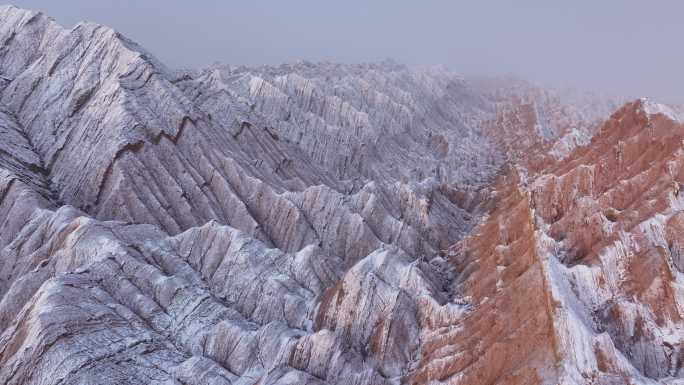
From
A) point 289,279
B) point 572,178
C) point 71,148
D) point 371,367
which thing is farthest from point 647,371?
point 71,148

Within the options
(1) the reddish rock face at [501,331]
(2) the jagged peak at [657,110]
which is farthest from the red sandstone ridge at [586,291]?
(2) the jagged peak at [657,110]

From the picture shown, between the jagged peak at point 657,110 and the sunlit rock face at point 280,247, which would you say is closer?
the sunlit rock face at point 280,247

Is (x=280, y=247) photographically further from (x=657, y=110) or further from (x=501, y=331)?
(x=657, y=110)

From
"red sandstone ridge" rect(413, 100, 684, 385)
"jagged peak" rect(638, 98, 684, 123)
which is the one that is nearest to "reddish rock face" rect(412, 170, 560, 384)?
"red sandstone ridge" rect(413, 100, 684, 385)

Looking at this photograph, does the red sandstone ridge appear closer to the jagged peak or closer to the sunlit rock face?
the sunlit rock face

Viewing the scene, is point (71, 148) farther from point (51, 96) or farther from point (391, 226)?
point (391, 226)

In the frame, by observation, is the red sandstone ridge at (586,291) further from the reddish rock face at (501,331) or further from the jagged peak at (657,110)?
the jagged peak at (657,110)
